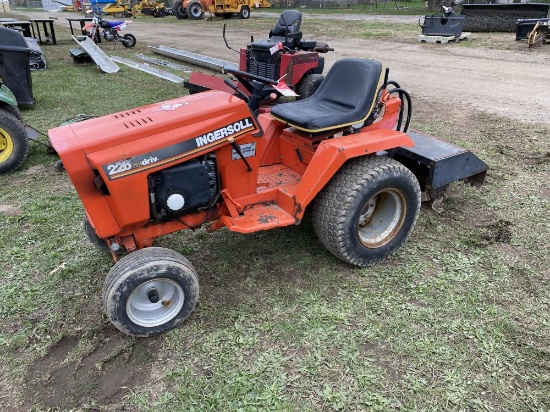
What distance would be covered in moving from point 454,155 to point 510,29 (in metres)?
13.6

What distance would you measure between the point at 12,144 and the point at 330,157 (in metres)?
3.57

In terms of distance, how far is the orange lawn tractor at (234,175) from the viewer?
238 centimetres

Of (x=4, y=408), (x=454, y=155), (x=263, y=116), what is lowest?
(x=4, y=408)

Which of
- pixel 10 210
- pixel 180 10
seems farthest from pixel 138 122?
pixel 180 10

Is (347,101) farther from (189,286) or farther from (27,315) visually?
(27,315)

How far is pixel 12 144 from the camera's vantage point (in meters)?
4.60

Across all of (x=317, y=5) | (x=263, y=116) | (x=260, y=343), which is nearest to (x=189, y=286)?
(x=260, y=343)

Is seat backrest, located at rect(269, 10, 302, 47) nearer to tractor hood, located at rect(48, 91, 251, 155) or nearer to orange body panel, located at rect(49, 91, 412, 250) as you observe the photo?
orange body panel, located at rect(49, 91, 412, 250)

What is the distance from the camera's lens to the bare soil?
222cm

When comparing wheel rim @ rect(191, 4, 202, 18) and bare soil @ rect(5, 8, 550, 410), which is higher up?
wheel rim @ rect(191, 4, 202, 18)

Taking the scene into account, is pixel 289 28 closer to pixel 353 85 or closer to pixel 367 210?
pixel 353 85

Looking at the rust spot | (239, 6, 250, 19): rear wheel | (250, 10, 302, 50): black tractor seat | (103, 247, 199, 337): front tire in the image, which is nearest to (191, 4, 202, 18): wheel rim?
(239, 6, 250, 19): rear wheel

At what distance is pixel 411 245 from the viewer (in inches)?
130

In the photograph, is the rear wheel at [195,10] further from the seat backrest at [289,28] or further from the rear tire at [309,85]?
the rear tire at [309,85]
